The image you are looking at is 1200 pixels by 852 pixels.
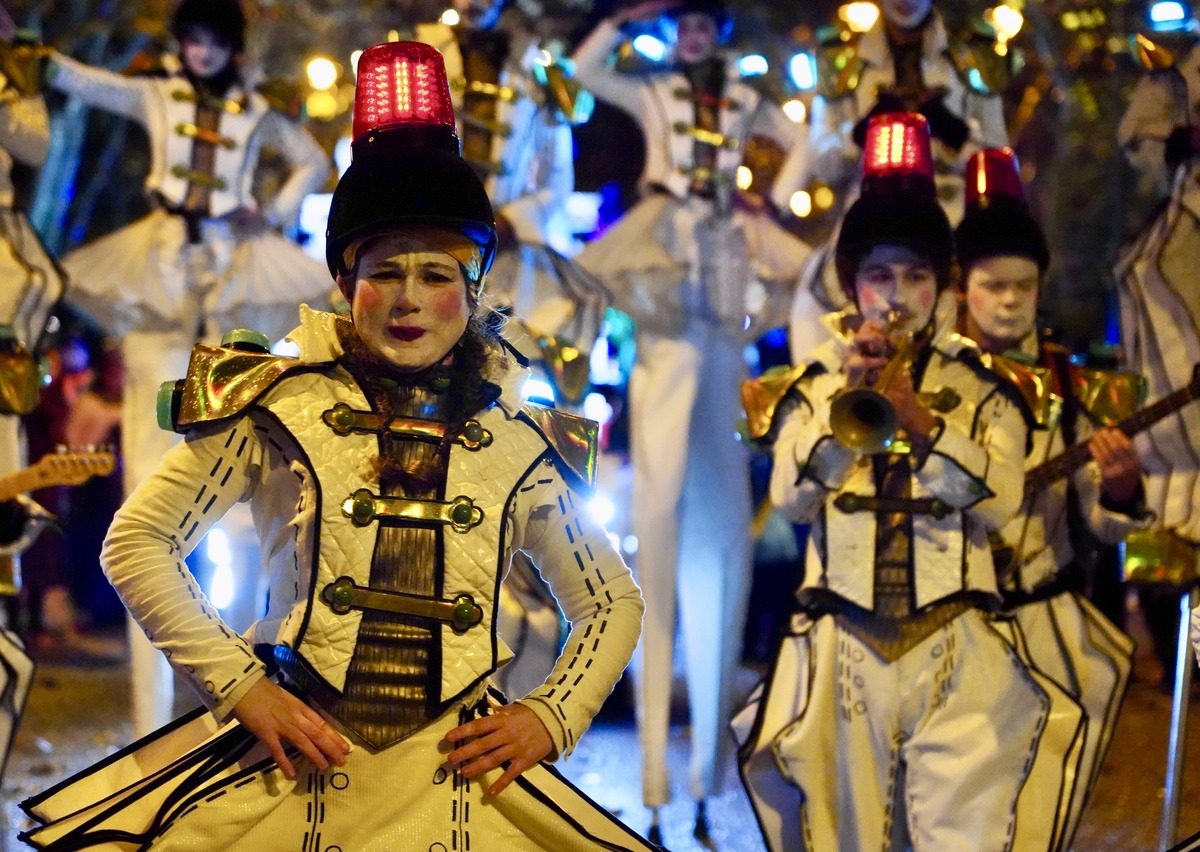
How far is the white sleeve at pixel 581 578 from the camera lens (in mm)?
2986

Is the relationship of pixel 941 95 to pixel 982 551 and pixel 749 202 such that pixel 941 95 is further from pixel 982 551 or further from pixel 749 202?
pixel 982 551

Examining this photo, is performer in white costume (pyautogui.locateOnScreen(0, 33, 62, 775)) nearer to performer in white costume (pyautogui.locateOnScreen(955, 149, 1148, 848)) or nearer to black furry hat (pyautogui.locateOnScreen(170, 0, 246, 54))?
black furry hat (pyautogui.locateOnScreen(170, 0, 246, 54))

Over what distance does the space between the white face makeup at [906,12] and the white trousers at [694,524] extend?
1246mm

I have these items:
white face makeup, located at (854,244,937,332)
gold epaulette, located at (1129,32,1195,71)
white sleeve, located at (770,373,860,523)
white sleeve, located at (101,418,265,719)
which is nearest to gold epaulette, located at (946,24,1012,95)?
gold epaulette, located at (1129,32,1195,71)

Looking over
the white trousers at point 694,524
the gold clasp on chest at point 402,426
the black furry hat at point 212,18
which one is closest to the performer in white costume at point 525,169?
the white trousers at point 694,524

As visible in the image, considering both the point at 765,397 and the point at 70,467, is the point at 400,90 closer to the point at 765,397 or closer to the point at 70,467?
the point at 765,397

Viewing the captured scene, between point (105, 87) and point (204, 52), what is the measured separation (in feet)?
1.35

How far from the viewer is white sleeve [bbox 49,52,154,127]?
231 inches

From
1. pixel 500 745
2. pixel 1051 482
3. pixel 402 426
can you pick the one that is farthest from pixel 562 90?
pixel 500 745

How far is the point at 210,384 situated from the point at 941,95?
3549 mm

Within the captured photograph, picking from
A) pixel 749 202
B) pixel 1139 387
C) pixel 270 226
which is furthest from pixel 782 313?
pixel 270 226

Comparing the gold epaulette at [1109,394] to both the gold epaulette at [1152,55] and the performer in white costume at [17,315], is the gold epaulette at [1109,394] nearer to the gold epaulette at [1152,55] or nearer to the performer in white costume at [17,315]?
the gold epaulette at [1152,55]

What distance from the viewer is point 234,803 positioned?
8.87 feet

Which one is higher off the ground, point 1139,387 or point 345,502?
point 1139,387
